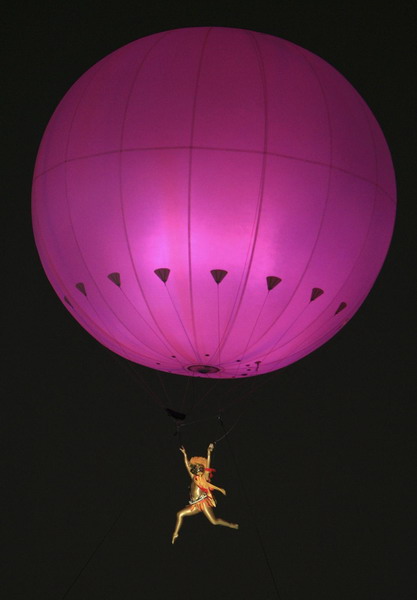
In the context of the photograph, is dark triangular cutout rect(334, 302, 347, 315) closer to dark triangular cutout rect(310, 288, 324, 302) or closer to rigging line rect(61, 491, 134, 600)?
dark triangular cutout rect(310, 288, 324, 302)

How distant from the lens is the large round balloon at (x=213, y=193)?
3223mm

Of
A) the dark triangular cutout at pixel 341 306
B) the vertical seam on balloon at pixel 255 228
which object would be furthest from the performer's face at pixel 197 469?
the dark triangular cutout at pixel 341 306

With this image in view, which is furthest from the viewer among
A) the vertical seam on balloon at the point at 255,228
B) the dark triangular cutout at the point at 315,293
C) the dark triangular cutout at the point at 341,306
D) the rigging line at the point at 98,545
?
the rigging line at the point at 98,545

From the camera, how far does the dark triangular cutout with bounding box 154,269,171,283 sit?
3316mm

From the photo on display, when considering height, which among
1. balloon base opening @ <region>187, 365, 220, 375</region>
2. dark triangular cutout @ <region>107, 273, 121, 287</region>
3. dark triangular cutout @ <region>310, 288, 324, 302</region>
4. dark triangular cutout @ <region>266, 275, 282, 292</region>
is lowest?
balloon base opening @ <region>187, 365, 220, 375</region>

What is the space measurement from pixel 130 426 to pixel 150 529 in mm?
730

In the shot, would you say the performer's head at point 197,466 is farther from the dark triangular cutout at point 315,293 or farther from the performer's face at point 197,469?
the dark triangular cutout at point 315,293

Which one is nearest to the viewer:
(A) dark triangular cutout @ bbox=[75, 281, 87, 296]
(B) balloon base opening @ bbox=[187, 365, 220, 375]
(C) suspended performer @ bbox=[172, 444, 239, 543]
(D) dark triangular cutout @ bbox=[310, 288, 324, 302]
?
(D) dark triangular cutout @ bbox=[310, 288, 324, 302]

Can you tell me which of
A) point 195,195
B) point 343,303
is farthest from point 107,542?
point 195,195

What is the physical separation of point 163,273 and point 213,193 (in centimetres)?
40

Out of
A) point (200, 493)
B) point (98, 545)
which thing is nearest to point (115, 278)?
point (200, 493)

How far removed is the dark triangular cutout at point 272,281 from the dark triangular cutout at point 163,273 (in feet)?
1.38

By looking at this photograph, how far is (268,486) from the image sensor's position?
18.2 ft

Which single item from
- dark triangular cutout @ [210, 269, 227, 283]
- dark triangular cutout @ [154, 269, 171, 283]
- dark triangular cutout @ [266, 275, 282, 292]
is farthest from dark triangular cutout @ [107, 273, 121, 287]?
dark triangular cutout @ [266, 275, 282, 292]
